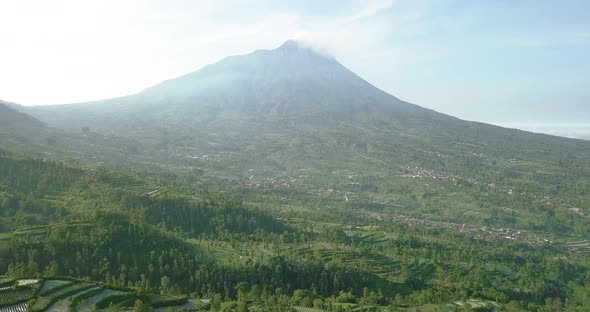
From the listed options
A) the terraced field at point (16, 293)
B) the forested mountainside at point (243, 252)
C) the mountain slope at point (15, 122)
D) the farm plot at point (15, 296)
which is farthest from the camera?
the mountain slope at point (15, 122)

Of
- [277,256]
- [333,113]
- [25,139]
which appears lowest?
[277,256]

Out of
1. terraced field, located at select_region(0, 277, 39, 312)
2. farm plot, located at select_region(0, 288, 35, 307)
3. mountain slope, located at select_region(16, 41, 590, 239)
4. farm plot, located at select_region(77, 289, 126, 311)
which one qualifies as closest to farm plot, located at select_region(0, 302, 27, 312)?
terraced field, located at select_region(0, 277, 39, 312)

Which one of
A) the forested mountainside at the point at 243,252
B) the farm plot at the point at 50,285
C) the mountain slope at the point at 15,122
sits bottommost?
the forested mountainside at the point at 243,252

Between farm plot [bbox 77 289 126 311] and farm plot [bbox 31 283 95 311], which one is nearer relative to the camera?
farm plot [bbox 31 283 95 311]

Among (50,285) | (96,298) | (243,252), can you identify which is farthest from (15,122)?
(96,298)

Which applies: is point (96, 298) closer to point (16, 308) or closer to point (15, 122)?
point (16, 308)

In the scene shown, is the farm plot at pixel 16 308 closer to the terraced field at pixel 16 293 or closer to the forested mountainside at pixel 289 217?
the terraced field at pixel 16 293

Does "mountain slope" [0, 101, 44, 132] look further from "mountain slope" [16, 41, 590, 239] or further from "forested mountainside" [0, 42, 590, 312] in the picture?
"mountain slope" [16, 41, 590, 239]

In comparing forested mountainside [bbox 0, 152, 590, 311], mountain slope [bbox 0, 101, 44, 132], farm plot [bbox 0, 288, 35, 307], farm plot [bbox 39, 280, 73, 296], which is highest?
mountain slope [bbox 0, 101, 44, 132]

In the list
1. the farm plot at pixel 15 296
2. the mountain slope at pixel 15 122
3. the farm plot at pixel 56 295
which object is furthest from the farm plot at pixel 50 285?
the mountain slope at pixel 15 122

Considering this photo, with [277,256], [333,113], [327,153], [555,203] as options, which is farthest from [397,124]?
[277,256]

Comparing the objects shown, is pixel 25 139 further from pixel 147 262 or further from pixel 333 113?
pixel 333 113
